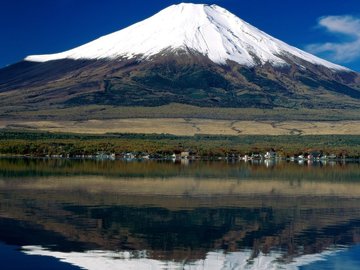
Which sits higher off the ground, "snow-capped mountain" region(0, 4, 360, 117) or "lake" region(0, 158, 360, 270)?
"snow-capped mountain" region(0, 4, 360, 117)

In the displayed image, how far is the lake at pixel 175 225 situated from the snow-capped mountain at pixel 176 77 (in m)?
101

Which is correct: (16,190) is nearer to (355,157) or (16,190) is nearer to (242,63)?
(355,157)

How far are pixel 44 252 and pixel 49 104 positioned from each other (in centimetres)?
12769

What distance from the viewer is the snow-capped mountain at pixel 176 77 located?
498 feet

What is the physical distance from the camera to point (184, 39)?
192 m

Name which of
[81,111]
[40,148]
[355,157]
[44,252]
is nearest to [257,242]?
[44,252]

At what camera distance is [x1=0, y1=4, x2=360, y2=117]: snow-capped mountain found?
151750 millimetres

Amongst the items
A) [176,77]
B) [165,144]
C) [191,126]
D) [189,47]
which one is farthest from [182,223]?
[189,47]

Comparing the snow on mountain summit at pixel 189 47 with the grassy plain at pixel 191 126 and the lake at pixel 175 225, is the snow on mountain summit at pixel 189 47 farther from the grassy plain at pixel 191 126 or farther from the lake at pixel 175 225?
the lake at pixel 175 225

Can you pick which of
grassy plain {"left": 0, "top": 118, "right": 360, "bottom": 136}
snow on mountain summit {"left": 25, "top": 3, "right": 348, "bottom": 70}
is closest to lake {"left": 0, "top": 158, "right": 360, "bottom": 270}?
grassy plain {"left": 0, "top": 118, "right": 360, "bottom": 136}

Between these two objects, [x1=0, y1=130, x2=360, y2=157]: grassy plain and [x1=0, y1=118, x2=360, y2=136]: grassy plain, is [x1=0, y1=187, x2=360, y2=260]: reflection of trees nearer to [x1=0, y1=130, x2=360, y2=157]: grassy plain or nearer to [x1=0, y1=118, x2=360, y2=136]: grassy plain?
[x1=0, y1=130, x2=360, y2=157]: grassy plain

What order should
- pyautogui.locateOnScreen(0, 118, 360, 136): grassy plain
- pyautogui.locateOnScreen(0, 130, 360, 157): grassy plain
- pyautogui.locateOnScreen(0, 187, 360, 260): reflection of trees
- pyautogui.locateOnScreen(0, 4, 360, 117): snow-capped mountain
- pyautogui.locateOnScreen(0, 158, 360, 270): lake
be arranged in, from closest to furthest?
1. pyautogui.locateOnScreen(0, 158, 360, 270): lake
2. pyautogui.locateOnScreen(0, 187, 360, 260): reflection of trees
3. pyautogui.locateOnScreen(0, 130, 360, 157): grassy plain
4. pyautogui.locateOnScreen(0, 118, 360, 136): grassy plain
5. pyautogui.locateOnScreen(0, 4, 360, 117): snow-capped mountain

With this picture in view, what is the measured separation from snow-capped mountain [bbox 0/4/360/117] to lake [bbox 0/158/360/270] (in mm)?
100654

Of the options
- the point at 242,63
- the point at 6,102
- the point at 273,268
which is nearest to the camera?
the point at 273,268
